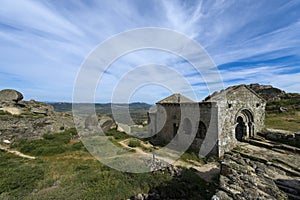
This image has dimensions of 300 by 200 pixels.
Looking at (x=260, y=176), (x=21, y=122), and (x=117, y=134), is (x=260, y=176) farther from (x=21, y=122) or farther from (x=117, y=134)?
(x=21, y=122)

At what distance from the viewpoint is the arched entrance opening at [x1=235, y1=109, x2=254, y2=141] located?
13172mm

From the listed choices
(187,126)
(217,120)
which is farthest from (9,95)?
(217,120)

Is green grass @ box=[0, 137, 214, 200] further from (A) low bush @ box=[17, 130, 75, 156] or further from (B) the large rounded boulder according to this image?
(B) the large rounded boulder

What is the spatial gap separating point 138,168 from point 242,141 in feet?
29.4

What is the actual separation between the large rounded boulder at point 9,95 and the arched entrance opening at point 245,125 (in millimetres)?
27960

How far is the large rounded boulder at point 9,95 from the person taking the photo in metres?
23.5

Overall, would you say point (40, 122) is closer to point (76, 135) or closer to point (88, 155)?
point (76, 135)

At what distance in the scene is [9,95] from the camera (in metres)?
24.0

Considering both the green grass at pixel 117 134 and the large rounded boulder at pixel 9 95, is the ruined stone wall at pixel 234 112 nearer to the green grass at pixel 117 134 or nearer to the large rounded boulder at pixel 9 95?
the green grass at pixel 117 134

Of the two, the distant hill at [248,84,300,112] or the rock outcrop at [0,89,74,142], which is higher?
the distant hill at [248,84,300,112]

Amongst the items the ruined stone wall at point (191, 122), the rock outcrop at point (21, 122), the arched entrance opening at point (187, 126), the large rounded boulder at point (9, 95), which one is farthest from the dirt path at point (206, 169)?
the large rounded boulder at point (9, 95)

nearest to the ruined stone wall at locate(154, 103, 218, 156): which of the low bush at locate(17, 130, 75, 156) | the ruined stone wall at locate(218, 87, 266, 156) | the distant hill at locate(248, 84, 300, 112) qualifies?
the ruined stone wall at locate(218, 87, 266, 156)

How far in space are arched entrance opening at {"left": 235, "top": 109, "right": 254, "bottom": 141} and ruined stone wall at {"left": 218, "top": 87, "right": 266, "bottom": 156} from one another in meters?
0.09

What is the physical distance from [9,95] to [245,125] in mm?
29150
